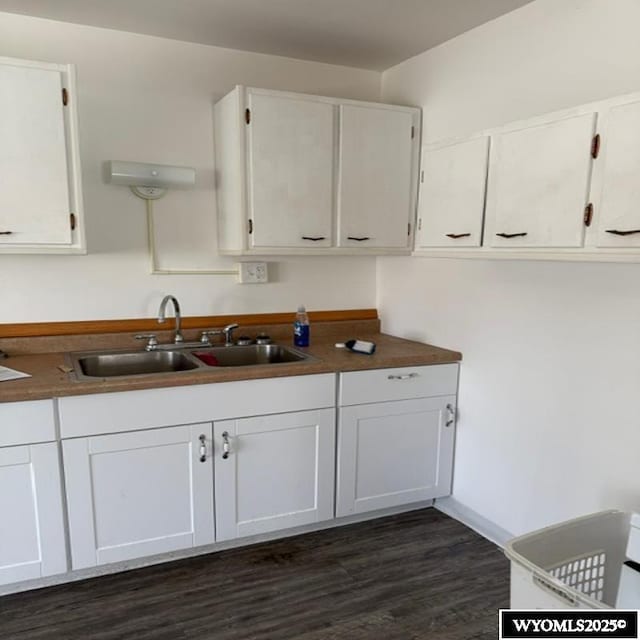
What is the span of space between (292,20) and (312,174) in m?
0.65

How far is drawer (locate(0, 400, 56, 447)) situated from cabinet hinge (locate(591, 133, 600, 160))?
2010 millimetres

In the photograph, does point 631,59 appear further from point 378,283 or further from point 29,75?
point 29,75

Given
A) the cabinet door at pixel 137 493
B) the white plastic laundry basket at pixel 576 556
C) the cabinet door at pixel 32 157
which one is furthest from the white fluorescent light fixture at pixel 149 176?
the white plastic laundry basket at pixel 576 556

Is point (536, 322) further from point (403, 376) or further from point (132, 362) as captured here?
point (132, 362)

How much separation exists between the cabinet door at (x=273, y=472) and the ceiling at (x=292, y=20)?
1.69 m

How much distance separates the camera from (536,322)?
85.6 inches

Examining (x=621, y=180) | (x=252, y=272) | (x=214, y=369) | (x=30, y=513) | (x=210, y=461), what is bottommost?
(x=30, y=513)

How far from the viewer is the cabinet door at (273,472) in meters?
2.21

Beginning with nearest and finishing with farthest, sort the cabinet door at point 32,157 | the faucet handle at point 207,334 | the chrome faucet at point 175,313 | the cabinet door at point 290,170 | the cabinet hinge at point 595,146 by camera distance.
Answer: the cabinet hinge at point 595,146 < the cabinet door at point 32,157 < the cabinet door at point 290,170 < the chrome faucet at point 175,313 < the faucet handle at point 207,334

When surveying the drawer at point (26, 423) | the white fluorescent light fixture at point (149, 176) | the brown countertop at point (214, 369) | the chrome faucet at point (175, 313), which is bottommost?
the drawer at point (26, 423)

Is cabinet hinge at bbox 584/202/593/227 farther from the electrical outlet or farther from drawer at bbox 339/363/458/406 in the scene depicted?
the electrical outlet

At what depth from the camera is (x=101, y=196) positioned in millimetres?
2486

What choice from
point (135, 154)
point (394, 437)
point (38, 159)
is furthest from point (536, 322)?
point (38, 159)

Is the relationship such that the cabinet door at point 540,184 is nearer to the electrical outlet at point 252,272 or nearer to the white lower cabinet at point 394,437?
the white lower cabinet at point 394,437
